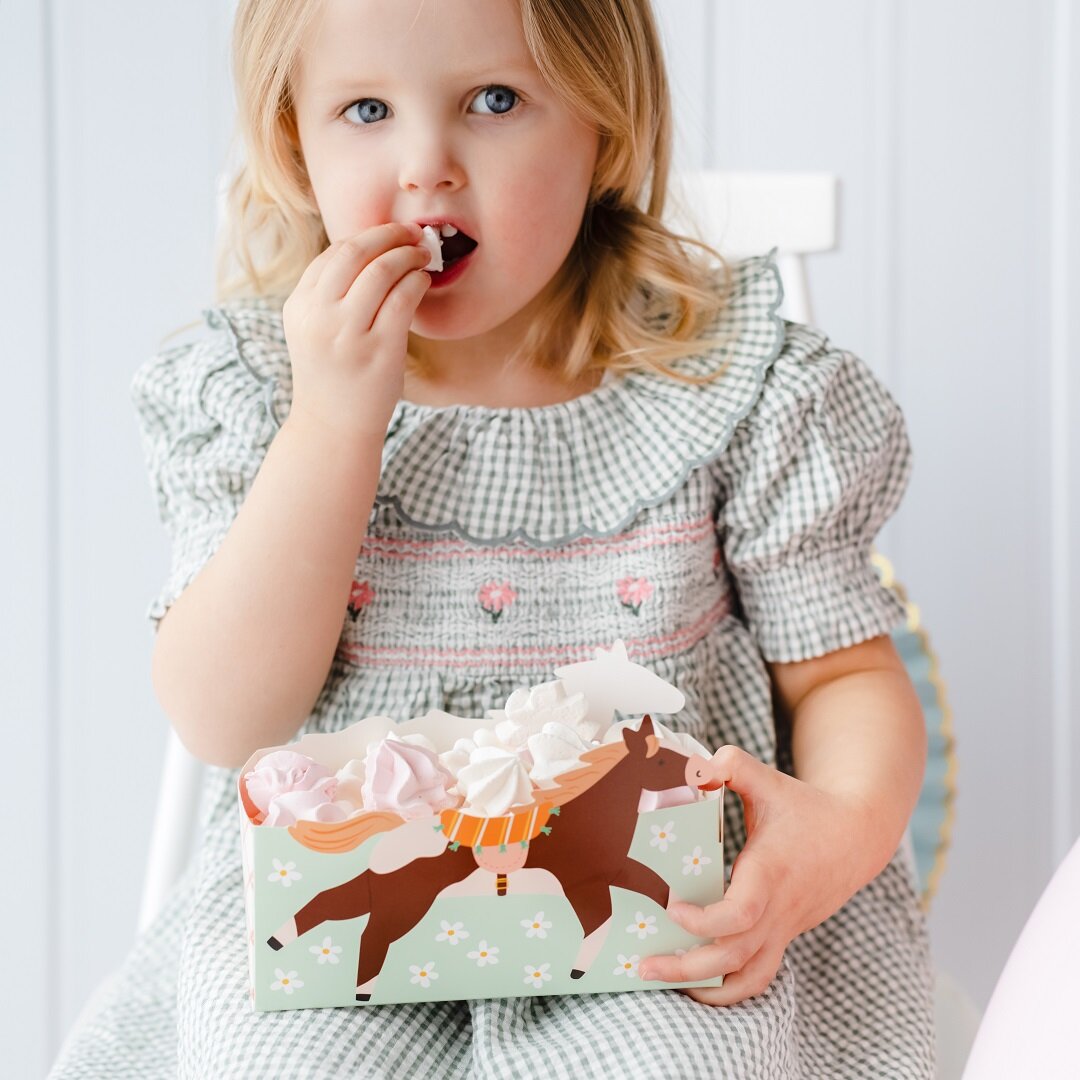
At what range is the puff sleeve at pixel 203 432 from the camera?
0.76 m

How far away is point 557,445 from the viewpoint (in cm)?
79

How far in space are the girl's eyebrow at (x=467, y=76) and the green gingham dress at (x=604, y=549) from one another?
0.17 m

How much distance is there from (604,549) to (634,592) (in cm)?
3

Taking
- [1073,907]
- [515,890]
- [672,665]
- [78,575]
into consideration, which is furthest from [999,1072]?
[78,575]

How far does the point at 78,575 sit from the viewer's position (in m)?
1.25

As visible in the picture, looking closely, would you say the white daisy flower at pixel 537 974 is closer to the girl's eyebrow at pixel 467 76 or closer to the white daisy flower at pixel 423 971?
the white daisy flower at pixel 423 971

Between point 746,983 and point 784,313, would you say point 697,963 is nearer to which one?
point 746,983

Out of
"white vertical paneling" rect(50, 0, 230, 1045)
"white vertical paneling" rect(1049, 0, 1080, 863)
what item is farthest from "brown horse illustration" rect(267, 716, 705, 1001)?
"white vertical paneling" rect(1049, 0, 1080, 863)

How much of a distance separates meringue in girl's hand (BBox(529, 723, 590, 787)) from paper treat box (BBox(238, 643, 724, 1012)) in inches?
0.4

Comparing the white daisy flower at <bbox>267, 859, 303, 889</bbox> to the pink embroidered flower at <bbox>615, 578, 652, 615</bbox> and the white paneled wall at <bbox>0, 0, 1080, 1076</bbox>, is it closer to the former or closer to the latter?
the pink embroidered flower at <bbox>615, 578, 652, 615</bbox>

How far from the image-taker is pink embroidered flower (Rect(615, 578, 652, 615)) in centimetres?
75

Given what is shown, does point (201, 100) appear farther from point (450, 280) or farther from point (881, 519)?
point (881, 519)

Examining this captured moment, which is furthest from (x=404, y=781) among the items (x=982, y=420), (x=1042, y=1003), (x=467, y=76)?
(x=982, y=420)

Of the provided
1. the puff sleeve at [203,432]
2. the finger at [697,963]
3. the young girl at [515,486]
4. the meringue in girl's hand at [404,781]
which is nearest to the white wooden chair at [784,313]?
the young girl at [515,486]
